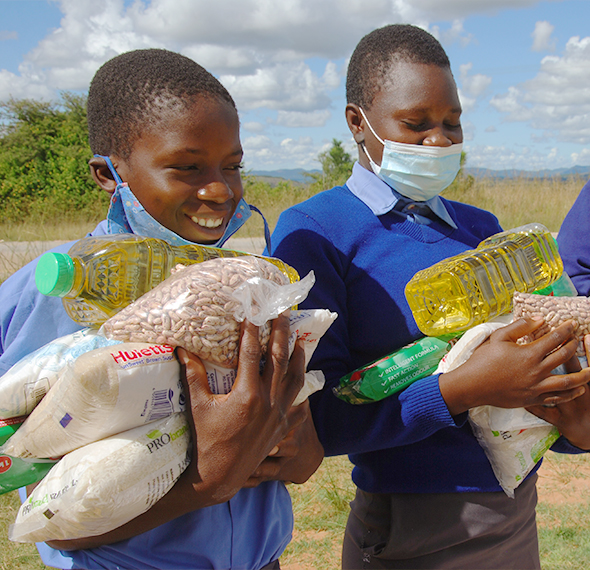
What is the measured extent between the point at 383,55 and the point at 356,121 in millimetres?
232

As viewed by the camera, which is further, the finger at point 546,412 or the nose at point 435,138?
the nose at point 435,138

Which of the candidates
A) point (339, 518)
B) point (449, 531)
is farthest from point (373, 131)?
point (339, 518)

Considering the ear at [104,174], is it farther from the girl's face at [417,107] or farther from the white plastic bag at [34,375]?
the girl's face at [417,107]

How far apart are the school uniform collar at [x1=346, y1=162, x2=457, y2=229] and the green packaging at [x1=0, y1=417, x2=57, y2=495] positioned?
1.16 m

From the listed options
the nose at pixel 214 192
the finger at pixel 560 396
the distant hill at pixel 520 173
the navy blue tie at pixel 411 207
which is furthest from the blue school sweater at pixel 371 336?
the distant hill at pixel 520 173

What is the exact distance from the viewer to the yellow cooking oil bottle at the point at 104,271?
1047 millimetres

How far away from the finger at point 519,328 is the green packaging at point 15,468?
107 cm

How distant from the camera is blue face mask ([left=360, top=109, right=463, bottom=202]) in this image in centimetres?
174

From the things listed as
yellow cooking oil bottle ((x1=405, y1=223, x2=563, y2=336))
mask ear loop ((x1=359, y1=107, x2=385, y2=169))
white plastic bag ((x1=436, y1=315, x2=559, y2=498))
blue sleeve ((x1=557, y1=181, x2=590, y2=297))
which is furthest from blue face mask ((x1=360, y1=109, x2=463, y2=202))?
blue sleeve ((x1=557, y1=181, x2=590, y2=297))

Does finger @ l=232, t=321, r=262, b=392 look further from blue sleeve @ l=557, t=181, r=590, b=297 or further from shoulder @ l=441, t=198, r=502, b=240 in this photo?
blue sleeve @ l=557, t=181, r=590, b=297

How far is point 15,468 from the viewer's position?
102 centimetres

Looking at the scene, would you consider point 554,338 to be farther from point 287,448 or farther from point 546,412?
point 287,448

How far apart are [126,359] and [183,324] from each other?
120 mm

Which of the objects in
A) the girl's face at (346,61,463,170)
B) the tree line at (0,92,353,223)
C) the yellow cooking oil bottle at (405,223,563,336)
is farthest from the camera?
the tree line at (0,92,353,223)
